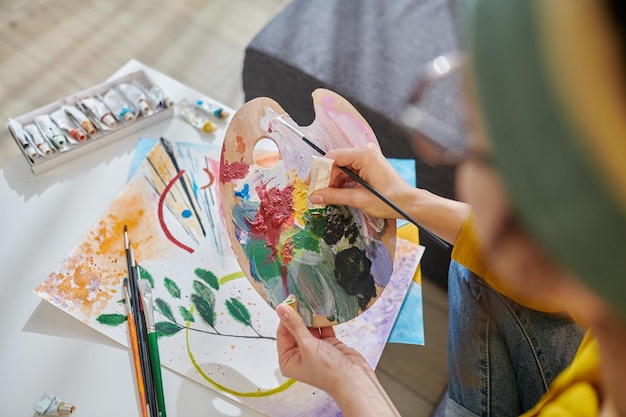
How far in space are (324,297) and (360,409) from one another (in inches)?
7.2

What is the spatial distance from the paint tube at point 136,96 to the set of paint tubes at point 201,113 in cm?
7

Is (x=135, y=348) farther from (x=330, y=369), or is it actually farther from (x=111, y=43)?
(x=111, y=43)

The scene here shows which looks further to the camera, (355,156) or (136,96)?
(136,96)

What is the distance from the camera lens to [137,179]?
1.01 m

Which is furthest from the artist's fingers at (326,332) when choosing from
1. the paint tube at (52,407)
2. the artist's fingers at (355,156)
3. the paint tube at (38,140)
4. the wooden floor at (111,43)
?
the wooden floor at (111,43)

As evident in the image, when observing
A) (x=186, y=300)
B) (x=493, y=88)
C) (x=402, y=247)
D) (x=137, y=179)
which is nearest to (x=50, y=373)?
(x=186, y=300)

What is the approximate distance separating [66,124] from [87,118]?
0.13ft

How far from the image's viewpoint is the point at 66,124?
1.04 metres

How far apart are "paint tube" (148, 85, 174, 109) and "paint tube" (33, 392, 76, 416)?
22.1 inches

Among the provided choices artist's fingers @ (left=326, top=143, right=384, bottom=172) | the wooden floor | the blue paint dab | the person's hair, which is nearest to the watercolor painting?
the blue paint dab

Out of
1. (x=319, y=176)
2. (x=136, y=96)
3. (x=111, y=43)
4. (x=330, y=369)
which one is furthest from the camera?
(x=111, y=43)

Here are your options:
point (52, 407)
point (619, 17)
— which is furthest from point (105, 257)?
point (619, 17)

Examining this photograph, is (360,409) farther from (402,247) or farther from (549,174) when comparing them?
(549,174)

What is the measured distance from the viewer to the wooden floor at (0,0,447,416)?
173cm
